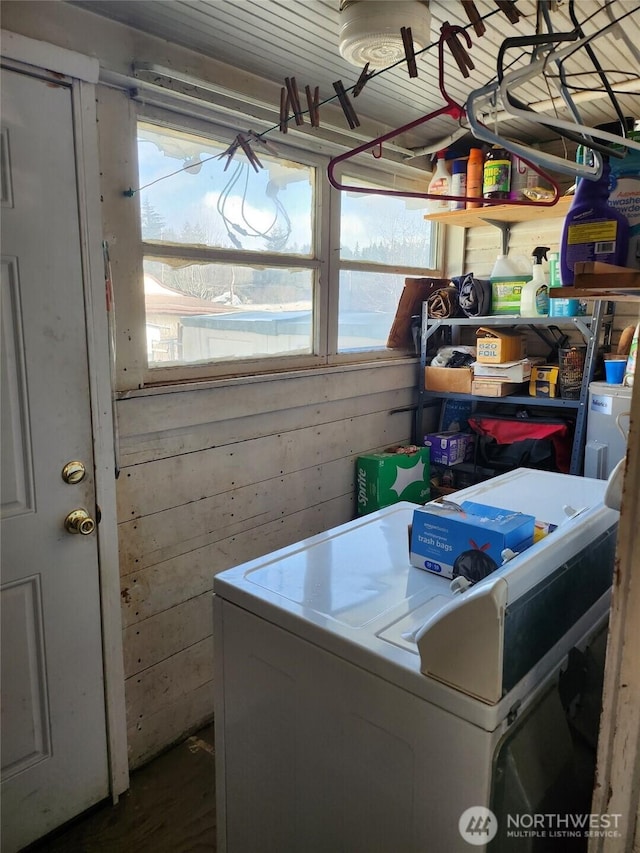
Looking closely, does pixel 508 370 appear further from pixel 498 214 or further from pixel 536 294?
pixel 498 214

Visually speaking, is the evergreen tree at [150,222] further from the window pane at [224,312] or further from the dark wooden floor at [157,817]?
the dark wooden floor at [157,817]

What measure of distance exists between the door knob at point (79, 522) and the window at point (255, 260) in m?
0.52

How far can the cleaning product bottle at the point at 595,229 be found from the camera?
0.92 m

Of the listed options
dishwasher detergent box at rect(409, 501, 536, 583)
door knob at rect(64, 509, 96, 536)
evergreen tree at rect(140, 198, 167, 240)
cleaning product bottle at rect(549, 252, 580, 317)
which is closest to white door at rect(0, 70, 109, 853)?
door knob at rect(64, 509, 96, 536)

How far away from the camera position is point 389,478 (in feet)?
8.99

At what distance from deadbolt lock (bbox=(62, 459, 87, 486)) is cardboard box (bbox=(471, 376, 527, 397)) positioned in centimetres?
186

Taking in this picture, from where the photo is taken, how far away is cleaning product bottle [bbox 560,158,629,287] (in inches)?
36.1

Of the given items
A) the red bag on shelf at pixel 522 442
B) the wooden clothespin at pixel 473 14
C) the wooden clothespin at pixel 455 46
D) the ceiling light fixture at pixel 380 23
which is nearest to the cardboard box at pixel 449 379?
the red bag on shelf at pixel 522 442

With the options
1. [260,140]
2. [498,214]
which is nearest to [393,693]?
[260,140]

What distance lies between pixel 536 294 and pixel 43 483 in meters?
2.19

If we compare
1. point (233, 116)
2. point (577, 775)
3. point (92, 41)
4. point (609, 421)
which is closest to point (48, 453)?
point (92, 41)

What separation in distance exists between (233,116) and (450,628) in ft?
6.23

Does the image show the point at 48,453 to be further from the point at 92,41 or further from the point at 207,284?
the point at 92,41

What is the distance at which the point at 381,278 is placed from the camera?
2957mm
